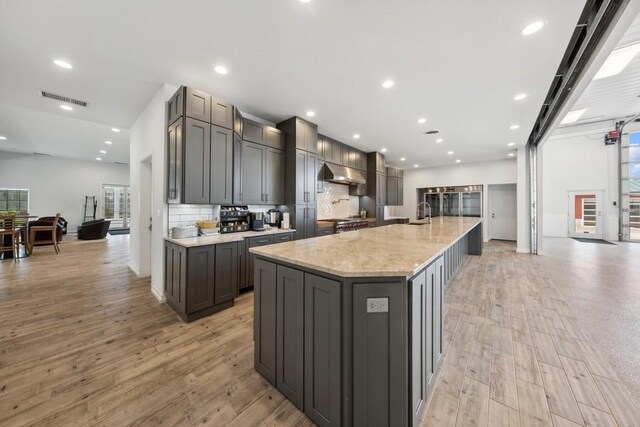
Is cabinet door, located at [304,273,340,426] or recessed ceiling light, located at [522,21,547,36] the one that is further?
recessed ceiling light, located at [522,21,547,36]

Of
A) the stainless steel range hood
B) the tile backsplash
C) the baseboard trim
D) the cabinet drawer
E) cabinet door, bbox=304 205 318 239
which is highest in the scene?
the stainless steel range hood

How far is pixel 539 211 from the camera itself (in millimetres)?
6000

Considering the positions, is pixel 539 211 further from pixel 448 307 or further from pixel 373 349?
pixel 373 349

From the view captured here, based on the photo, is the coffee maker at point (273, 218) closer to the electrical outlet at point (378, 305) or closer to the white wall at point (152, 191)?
the white wall at point (152, 191)

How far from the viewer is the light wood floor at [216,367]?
1.43 m

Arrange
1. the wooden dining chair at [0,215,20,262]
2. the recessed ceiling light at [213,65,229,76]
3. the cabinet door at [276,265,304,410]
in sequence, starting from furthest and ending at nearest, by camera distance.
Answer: the wooden dining chair at [0,215,20,262], the recessed ceiling light at [213,65,229,76], the cabinet door at [276,265,304,410]

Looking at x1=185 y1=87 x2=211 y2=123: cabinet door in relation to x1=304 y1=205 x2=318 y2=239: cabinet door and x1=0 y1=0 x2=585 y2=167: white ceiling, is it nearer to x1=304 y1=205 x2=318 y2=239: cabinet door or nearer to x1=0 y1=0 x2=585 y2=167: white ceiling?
x1=0 y1=0 x2=585 y2=167: white ceiling

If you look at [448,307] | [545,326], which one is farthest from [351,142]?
[545,326]

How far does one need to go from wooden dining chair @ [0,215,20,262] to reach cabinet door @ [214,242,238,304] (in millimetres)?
5994

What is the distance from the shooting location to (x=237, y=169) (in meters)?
3.45

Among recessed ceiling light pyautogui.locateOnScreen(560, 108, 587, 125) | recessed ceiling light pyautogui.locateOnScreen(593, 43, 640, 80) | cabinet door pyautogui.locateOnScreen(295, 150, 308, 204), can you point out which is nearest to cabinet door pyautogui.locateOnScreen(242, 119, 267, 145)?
cabinet door pyautogui.locateOnScreen(295, 150, 308, 204)

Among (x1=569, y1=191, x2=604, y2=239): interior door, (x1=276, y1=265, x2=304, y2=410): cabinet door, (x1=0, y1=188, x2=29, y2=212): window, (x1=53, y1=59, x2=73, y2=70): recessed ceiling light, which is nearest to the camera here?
(x1=276, y1=265, x2=304, y2=410): cabinet door

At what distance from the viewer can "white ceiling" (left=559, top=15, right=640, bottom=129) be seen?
12.2ft

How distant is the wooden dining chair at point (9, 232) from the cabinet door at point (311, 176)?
21.6 feet
